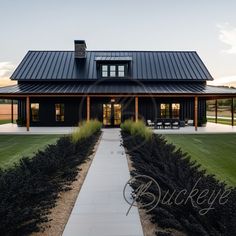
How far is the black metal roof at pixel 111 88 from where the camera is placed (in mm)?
20906

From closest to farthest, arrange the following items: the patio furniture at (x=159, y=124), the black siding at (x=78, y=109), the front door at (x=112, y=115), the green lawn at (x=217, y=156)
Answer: the green lawn at (x=217, y=156), the patio furniture at (x=159, y=124), the front door at (x=112, y=115), the black siding at (x=78, y=109)

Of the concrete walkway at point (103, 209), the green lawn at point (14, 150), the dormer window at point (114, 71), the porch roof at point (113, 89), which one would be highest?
the dormer window at point (114, 71)

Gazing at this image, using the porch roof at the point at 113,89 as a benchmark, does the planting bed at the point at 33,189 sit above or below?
below

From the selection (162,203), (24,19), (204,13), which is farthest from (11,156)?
(204,13)

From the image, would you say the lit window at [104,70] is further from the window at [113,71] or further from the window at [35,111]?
the window at [35,111]

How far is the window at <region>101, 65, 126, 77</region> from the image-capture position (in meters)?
25.6

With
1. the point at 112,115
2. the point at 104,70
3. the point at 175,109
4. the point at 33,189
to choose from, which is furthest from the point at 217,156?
the point at 104,70

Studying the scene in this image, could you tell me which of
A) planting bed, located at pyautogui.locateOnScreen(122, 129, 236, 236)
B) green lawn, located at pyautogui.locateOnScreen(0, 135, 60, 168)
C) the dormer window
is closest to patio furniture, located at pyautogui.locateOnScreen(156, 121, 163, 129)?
the dormer window

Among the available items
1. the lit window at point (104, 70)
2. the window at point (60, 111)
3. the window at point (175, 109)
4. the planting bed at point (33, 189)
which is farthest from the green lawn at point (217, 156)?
the window at point (60, 111)

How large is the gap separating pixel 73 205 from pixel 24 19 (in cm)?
2492

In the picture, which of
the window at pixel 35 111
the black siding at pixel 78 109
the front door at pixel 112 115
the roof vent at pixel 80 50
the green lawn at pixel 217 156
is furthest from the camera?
the roof vent at pixel 80 50

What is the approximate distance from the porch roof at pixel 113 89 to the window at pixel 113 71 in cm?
134

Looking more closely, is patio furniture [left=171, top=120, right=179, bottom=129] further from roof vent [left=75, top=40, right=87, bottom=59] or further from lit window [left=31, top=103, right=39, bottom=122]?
lit window [left=31, top=103, right=39, bottom=122]

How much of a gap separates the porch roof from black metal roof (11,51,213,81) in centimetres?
67
